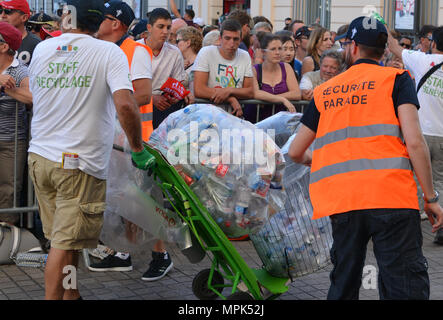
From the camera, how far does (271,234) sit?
487 centimetres

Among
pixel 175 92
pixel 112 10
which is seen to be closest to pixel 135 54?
pixel 112 10

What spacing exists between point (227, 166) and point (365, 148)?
921 millimetres

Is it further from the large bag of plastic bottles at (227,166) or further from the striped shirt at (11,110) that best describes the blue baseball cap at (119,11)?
the large bag of plastic bottles at (227,166)

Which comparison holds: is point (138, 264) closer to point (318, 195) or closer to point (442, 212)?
point (318, 195)

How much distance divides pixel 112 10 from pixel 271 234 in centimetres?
197

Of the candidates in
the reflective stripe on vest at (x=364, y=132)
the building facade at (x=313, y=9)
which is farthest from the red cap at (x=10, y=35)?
the building facade at (x=313, y=9)

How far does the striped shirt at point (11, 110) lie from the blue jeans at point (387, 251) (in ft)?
10.3

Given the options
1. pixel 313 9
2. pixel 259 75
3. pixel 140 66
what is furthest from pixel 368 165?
pixel 313 9

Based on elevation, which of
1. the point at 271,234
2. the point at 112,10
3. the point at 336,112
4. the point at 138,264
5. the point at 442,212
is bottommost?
the point at 138,264

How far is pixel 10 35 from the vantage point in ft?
19.1

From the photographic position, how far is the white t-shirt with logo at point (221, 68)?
7.00m

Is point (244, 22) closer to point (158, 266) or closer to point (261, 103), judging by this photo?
point (261, 103)

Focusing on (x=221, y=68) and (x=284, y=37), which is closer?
(x=221, y=68)

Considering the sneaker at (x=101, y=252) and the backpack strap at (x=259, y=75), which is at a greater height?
the backpack strap at (x=259, y=75)
